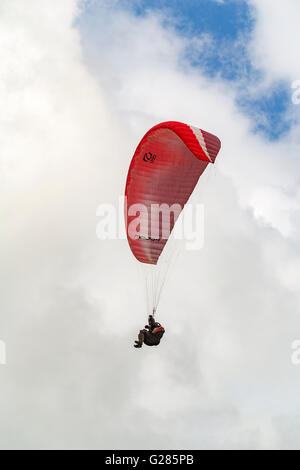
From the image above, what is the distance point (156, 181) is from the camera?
3100 centimetres

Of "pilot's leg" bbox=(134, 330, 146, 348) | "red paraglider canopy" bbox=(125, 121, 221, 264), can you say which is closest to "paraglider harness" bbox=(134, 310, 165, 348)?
"pilot's leg" bbox=(134, 330, 146, 348)

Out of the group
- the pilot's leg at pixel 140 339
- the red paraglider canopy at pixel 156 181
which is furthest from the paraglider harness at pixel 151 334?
the red paraglider canopy at pixel 156 181

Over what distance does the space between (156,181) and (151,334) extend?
822cm

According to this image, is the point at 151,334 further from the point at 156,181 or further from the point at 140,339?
the point at 156,181

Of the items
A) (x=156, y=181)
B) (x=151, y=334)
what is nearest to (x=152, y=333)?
(x=151, y=334)

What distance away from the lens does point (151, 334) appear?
101 feet

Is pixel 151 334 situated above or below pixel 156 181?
below

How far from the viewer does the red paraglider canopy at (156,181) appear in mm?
29859

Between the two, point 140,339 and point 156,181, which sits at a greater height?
point 156,181
